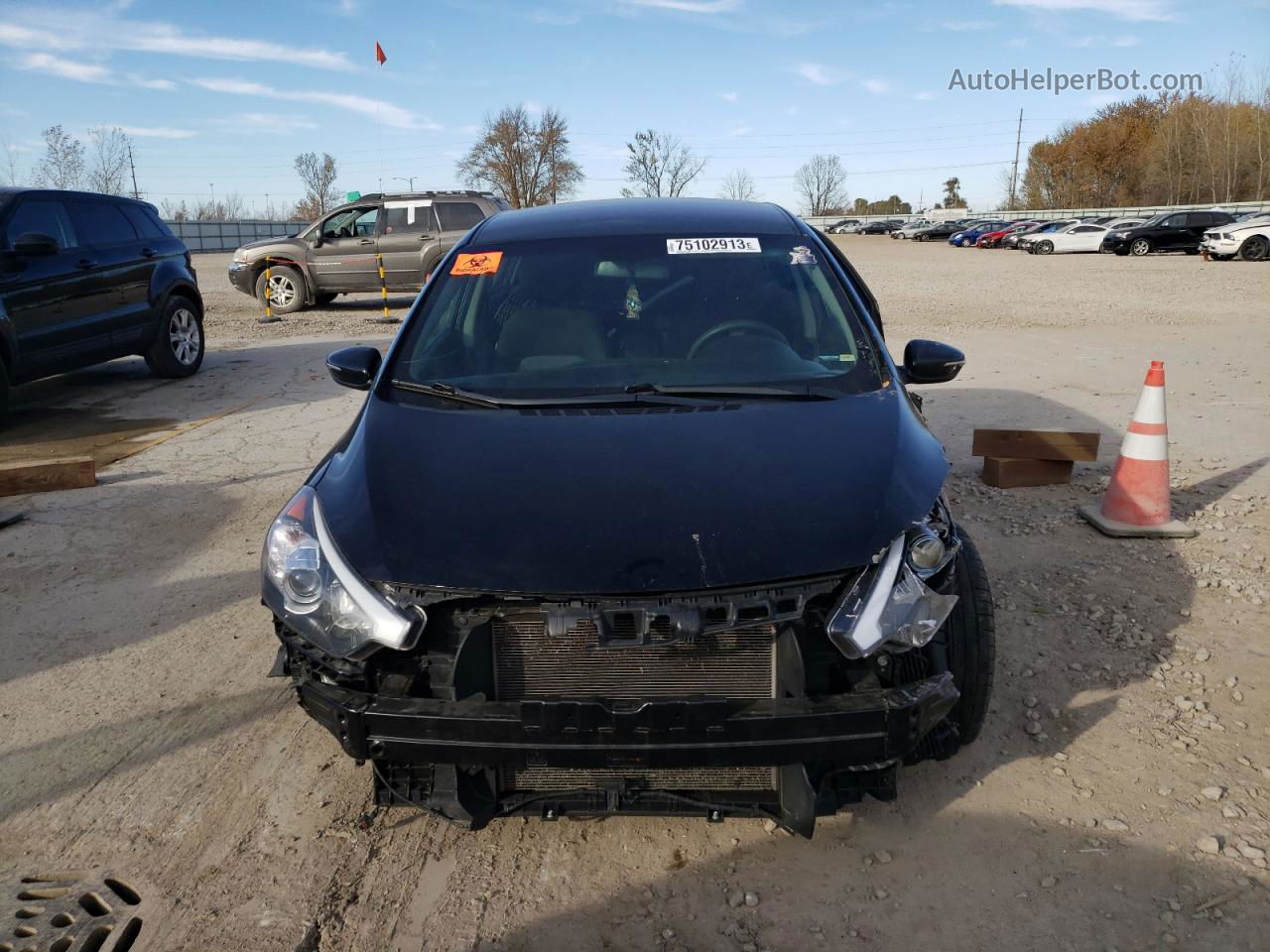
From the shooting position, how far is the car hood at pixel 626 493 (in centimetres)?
233

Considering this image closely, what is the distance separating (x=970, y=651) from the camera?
9.30 feet

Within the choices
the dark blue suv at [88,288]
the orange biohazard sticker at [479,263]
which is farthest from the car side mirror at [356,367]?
the dark blue suv at [88,288]

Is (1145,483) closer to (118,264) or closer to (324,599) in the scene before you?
(324,599)

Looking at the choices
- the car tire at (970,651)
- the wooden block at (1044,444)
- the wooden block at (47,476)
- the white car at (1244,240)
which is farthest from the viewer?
the white car at (1244,240)

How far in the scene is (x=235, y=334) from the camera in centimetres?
1422

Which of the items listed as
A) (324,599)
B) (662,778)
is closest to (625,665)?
(662,778)

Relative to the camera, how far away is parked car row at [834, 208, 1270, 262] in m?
28.2

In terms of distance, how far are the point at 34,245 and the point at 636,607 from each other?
7692 millimetres

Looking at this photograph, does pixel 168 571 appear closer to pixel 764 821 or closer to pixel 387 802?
pixel 387 802

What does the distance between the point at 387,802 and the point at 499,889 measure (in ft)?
1.23

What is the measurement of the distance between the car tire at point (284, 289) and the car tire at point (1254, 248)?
86.8 feet

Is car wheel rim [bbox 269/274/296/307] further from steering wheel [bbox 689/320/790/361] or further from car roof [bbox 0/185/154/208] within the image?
steering wheel [bbox 689/320/790/361]

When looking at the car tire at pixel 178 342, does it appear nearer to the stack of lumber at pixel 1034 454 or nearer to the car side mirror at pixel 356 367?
the car side mirror at pixel 356 367

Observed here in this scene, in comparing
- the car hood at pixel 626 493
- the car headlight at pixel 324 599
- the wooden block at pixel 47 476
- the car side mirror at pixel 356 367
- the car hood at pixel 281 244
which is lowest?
the wooden block at pixel 47 476
